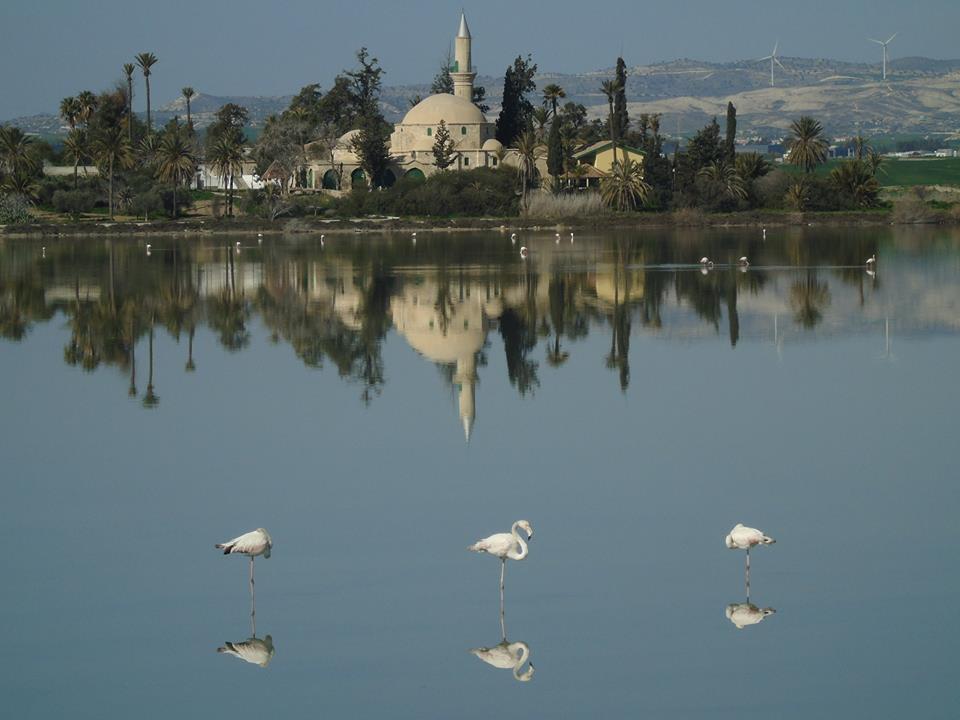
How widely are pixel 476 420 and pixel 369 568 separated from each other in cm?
657

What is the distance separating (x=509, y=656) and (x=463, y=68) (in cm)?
8398

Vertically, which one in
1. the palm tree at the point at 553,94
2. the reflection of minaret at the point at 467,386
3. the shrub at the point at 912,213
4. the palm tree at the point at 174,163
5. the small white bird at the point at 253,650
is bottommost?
the small white bird at the point at 253,650

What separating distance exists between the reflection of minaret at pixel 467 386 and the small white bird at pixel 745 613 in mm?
6400

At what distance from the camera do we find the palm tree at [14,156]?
7638cm

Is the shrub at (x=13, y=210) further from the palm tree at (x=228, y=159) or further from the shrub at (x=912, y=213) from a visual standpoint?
the shrub at (x=912, y=213)

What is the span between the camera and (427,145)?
88938 millimetres

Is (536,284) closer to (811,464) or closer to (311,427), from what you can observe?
(311,427)

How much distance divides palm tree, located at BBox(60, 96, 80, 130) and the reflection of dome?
17988 millimetres

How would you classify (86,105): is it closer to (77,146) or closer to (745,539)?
(77,146)

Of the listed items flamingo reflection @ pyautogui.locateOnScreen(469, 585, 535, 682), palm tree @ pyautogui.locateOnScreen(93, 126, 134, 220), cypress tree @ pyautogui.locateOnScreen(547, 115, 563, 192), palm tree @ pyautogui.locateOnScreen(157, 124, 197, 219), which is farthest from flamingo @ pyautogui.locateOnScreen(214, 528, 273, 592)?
cypress tree @ pyautogui.locateOnScreen(547, 115, 563, 192)

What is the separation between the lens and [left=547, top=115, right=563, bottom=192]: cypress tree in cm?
7600

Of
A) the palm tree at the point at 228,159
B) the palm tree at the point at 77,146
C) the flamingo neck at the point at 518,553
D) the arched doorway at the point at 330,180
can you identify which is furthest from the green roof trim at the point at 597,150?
the flamingo neck at the point at 518,553

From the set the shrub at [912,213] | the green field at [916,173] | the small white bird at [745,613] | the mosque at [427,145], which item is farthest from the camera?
the green field at [916,173]

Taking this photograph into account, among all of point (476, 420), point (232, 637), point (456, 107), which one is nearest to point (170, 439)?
point (476, 420)
